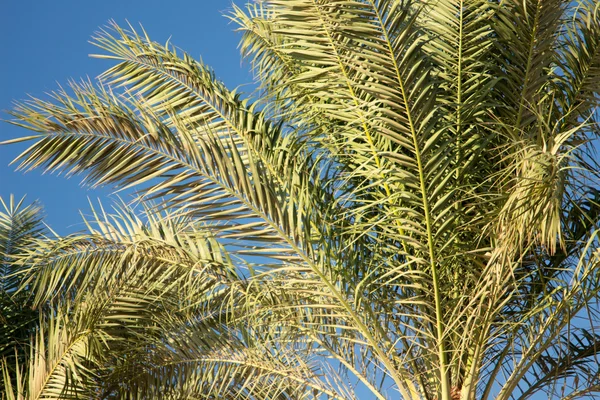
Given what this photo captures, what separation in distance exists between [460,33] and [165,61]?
2627 mm

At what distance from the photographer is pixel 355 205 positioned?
656 cm

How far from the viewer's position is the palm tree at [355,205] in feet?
17.5

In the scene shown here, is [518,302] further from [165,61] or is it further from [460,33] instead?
[165,61]

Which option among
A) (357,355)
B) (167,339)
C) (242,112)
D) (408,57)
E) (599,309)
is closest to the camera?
(408,57)

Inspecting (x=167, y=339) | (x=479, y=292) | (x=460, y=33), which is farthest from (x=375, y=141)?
(x=167, y=339)

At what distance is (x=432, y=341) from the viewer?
19.8 feet

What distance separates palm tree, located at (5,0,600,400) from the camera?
532 centimetres

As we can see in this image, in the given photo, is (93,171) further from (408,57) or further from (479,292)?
(479,292)

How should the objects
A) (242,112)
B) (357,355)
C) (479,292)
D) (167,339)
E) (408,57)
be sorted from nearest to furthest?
(408,57)
(479,292)
(357,355)
(242,112)
(167,339)

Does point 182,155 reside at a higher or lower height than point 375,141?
lower

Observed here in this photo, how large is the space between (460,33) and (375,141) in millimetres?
1064

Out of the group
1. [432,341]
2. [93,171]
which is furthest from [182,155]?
[432,341]

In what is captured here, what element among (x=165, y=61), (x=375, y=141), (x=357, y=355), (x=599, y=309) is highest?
(x=165, y=61)

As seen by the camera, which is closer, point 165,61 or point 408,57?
point 408,57
